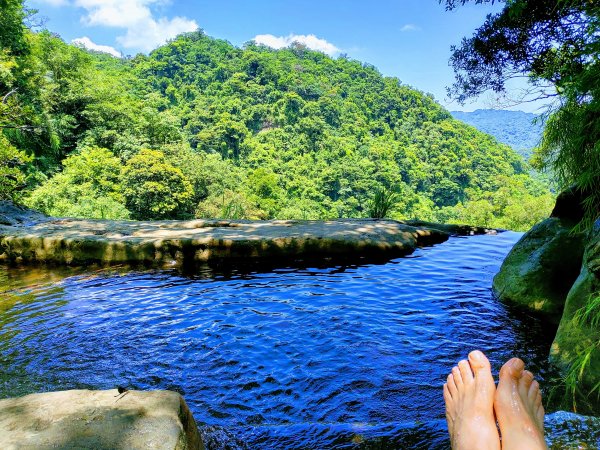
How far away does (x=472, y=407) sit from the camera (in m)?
1.84

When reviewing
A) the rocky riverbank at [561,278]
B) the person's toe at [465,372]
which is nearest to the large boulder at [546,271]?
the rocky riverbank at [561,278]

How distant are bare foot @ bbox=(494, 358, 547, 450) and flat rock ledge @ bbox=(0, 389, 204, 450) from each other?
1.26 meters

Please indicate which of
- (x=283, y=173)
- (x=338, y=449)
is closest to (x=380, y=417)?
(x=338, y=449)

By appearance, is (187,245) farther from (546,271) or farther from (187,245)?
(546,271)

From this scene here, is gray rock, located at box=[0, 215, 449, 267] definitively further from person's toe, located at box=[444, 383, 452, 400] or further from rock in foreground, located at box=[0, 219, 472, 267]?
person's toe, located at box=[444, 383, 452, 400]

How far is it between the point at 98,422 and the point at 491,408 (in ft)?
5.44

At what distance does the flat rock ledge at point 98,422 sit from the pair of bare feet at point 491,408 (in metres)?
1.13

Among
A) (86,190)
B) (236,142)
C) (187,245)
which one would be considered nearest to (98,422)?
(187,245)

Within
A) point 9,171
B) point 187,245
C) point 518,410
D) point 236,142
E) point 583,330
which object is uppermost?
point 236,142

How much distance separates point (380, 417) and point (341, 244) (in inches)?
150

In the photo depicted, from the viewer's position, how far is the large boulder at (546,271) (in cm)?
359

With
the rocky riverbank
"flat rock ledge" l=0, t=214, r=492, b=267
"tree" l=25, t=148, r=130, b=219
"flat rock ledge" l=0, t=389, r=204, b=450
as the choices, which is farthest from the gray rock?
"tree" l=25, t=148, r=130, b=219

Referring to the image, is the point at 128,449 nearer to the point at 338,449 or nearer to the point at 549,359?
the point at 338,449

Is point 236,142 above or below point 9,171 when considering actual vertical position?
above
